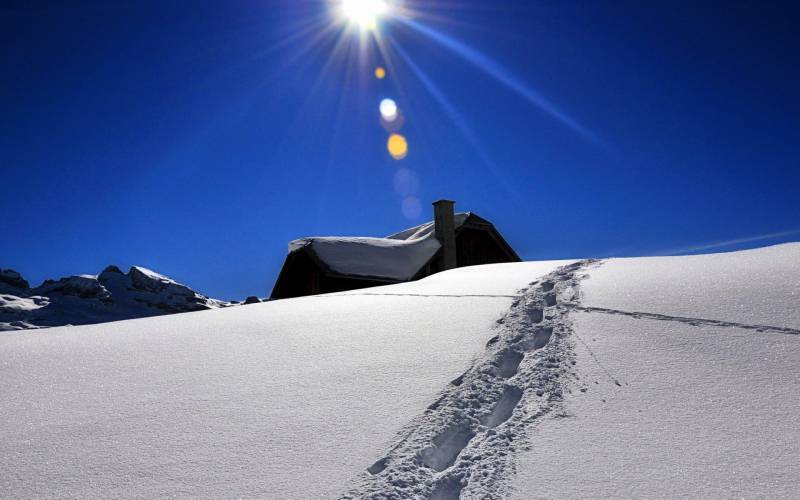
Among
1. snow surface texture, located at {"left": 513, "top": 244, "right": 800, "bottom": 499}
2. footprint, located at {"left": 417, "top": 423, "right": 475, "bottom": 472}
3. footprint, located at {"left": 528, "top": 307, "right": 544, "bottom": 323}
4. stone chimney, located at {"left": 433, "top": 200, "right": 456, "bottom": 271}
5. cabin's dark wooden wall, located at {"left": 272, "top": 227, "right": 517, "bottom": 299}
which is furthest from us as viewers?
stone chimney, located at {"left": 433, "top": 200, "right": 456, "bottom": 271}

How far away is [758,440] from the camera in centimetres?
145

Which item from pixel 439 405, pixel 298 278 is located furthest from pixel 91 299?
pixel 439 405

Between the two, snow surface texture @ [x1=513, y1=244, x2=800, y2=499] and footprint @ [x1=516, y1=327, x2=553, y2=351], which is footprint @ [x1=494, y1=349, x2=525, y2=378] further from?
snow surface texture @ [x1=513, y1=244, x2=800, y2=499]

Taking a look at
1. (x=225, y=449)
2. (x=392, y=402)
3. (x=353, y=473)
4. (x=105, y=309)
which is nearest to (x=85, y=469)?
(x=225, y=449)

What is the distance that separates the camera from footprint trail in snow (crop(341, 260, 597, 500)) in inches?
53.6

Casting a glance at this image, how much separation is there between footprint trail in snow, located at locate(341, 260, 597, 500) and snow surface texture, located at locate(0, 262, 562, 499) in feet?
0.23

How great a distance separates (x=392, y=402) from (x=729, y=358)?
155 centimetres

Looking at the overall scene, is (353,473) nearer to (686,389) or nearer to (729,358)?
(686,389)

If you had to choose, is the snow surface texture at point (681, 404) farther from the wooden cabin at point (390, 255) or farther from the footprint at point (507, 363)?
the wooden cabin at point (390, 255)

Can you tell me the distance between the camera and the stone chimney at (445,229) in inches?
524

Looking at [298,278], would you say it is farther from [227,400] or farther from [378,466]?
[378,466]

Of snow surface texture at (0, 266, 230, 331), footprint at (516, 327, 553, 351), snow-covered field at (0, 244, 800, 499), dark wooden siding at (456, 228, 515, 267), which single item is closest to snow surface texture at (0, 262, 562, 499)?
snow-covered field at (0, 244, 800, 499)

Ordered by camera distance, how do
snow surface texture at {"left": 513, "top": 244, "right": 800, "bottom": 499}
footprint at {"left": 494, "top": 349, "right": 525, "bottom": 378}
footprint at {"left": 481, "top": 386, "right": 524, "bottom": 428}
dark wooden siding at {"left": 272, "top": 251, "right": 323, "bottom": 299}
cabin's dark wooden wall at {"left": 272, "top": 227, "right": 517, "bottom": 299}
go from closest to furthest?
snow surface texture at {"left": 513, "top": 244, "right": 800, "bottom": 499} → footprint at {"left": 481, "top": 386, "right": 524, "bottom": 428} → footprint at {"left": 494, "top": 349, "right": 525, "bottom": 378} → cabin's dark wooden wall at {"left": 272, "top": 227, "right": 517, "bottom": 299} → dark wooden siding at {"left": 272, "top": 251, "right": 323, "bottom": 299}

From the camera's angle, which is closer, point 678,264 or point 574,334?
point 574,334
